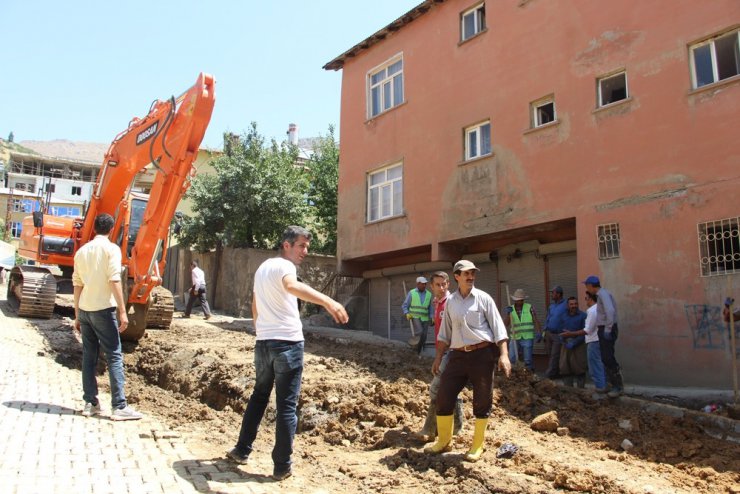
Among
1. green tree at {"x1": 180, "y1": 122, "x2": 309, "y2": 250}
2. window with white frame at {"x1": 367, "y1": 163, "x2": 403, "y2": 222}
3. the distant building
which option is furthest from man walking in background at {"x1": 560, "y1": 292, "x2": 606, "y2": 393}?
green tree at {"x1": 180, "y1": 122, "x2": 309, "y2": 250}

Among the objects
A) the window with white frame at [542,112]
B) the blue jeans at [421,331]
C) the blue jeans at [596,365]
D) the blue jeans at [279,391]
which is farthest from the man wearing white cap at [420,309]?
the blue jeans at [279,391]

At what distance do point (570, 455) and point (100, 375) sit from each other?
21.4 feet

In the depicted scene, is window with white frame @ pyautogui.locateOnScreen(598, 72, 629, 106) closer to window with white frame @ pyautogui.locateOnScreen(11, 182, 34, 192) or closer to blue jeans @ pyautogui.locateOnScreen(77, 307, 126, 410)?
blue jeans @ pyautogui.locateOnScreen(77, 307, 126, 410)

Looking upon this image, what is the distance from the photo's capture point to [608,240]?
11.1 m

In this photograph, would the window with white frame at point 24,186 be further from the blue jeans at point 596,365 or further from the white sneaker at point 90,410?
the blue jeans at point 596,365

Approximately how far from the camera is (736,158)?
957cm

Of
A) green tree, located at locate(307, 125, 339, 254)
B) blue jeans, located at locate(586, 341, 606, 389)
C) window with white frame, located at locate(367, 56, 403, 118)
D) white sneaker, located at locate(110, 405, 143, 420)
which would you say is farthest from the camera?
green tree, located at locate(307, 125, 339, 254)

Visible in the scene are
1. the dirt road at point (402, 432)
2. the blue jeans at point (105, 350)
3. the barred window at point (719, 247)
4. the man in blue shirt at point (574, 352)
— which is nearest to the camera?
the dirt road at point (402, 432)

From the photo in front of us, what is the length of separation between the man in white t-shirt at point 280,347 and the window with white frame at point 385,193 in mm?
11612

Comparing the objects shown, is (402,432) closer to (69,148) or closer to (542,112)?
(542,112)

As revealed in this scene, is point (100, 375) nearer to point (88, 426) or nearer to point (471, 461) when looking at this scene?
point (88, 426)

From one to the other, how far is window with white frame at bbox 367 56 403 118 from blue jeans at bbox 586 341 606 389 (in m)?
9.85

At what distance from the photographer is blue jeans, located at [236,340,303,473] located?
177 inches

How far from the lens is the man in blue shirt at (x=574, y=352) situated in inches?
386
